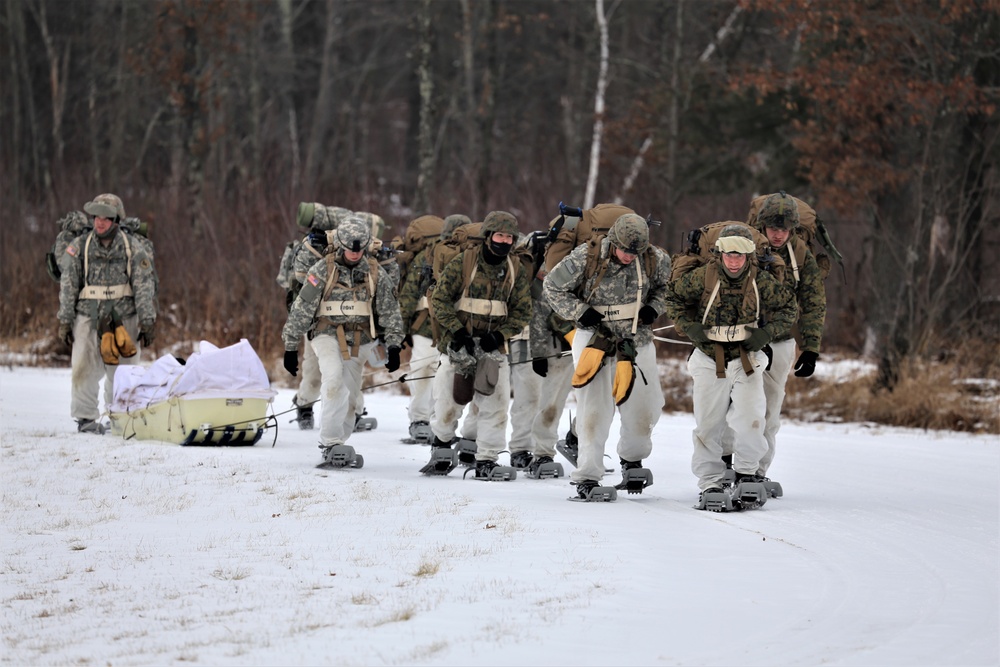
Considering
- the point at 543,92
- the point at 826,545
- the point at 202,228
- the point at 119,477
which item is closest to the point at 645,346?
the point at 826,545

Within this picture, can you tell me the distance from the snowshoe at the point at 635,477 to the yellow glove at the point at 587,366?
3.25 ft

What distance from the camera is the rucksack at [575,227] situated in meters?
11.6

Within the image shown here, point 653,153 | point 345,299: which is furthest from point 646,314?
point 653,153

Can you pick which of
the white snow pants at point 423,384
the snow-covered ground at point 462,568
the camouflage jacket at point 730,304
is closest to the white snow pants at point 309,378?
the white snow pants at point 423,384

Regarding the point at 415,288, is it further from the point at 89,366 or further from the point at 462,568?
the point at 462,568

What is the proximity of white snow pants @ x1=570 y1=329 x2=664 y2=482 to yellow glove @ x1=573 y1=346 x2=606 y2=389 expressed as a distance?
17 cm

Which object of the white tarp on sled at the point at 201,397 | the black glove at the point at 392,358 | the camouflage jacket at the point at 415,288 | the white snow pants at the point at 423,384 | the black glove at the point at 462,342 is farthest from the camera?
the white snow pants at the point at 423,384

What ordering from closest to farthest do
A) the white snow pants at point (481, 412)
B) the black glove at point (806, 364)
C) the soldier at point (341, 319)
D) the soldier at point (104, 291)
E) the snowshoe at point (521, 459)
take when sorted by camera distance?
the black glove at point (806, 364) → the white snow pants at point (481, 412) → the soldier at point (341, 319) → the snowshoe at point (521, 459) → the soldier at point (104, 291)

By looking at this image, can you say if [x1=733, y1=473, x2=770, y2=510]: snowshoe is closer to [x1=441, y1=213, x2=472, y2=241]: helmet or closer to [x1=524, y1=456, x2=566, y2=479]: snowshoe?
[x1=524, y1=456, x2=566, y2=479]: snowshoe

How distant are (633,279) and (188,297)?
Result: 1489cm

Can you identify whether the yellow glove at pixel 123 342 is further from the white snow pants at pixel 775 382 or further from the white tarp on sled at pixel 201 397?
the white snow pants at pixel 775 382

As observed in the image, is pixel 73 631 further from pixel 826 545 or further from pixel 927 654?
pixel 826 545

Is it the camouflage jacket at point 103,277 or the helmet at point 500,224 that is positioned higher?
the helmet at point 500,224

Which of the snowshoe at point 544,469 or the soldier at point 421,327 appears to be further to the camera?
the soldier at point 421,327
